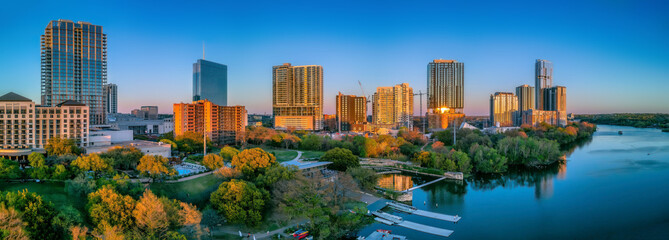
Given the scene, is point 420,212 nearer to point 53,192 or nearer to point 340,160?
point 340,160

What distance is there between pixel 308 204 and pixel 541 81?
9469cm

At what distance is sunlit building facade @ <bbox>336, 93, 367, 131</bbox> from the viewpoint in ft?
234

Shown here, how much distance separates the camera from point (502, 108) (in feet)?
256

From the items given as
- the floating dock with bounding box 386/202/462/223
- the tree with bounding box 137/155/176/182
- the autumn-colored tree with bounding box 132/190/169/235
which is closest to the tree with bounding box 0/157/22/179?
the tree with bounding box 137/155/176/182

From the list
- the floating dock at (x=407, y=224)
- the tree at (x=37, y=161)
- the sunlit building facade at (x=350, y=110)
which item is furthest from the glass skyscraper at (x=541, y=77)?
the tree at (x=37, y=161)

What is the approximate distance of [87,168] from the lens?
59.8 feet

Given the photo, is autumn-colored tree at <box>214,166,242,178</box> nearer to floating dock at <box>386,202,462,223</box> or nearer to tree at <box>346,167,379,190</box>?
tree at <box>346,167,379,190</box>

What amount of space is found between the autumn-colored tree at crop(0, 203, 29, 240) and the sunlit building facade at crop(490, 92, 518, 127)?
77.5 metres

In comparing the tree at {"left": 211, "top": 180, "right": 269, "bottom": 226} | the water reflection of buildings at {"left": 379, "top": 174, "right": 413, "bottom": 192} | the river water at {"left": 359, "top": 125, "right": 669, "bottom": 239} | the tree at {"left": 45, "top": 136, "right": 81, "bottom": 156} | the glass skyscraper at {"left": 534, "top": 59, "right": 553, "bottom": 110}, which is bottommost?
the river water at {"left": 359, "top": 125, "right": 669, "bottom": 239}

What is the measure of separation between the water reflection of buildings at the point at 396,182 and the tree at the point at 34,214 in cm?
1581

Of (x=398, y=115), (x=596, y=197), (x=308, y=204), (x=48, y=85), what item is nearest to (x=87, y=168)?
(x=308, y=204)

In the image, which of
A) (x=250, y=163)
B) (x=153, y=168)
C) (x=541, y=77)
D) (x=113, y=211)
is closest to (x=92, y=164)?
(x=153, y=168)

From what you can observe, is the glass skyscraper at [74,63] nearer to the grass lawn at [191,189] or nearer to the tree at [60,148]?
the tree at [60,148]

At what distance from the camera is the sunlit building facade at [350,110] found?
7131cm
